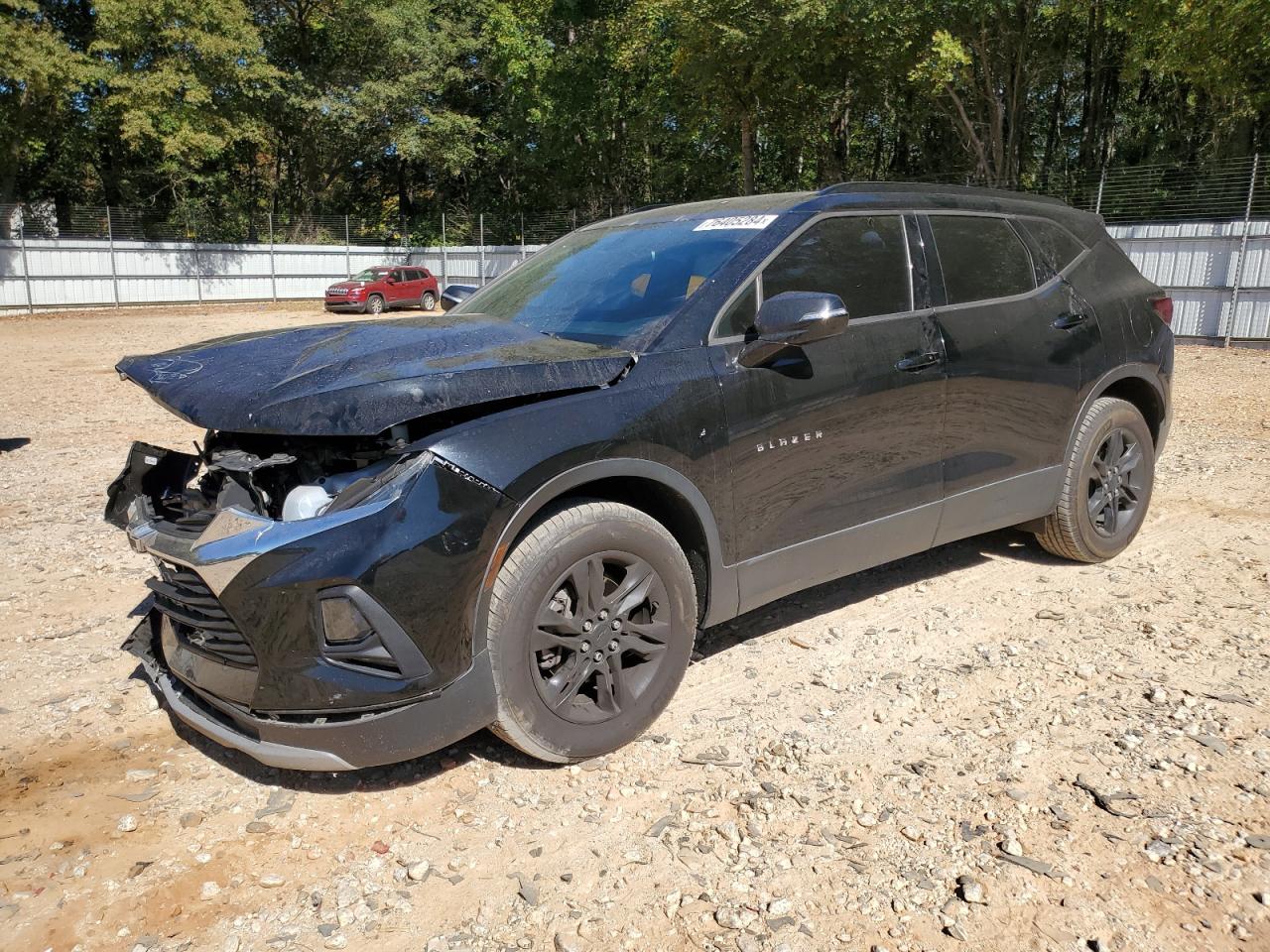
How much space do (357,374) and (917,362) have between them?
225cm

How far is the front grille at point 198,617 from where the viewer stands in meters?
2.63

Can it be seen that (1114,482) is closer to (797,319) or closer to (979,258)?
(979,258)

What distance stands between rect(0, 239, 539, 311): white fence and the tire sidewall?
21.0m

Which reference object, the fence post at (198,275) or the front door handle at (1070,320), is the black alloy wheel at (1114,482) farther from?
the fence post at (198,275)

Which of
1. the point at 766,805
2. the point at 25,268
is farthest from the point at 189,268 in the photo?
the point at 766,805

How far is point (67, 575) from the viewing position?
4.81 meters

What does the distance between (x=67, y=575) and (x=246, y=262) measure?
103ft

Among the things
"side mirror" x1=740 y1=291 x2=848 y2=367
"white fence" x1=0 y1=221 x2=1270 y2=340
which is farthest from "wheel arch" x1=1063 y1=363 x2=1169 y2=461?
"white fence" x1=0 y1=221 x2=1270 y2=340

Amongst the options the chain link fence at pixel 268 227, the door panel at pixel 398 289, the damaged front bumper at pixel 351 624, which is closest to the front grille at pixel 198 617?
the damaged front bumper at pixel 351 624

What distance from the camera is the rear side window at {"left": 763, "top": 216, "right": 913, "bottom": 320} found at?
3520 mm

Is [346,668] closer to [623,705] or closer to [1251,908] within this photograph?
[623,705]

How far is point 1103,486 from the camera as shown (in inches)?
190

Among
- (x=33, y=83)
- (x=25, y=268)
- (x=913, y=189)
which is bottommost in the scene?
(x=25, y=268)

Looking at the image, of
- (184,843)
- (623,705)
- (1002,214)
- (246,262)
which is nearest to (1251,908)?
(623,705)
